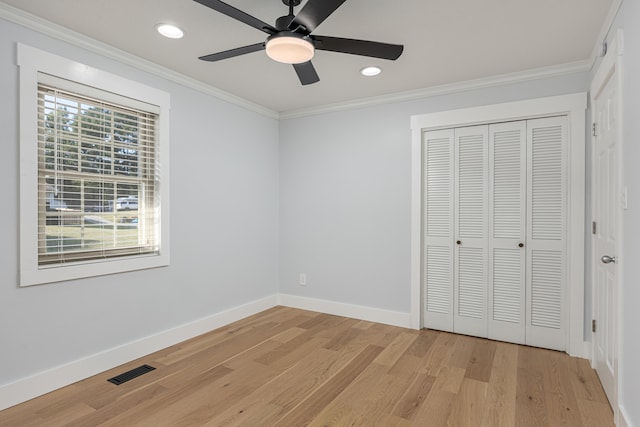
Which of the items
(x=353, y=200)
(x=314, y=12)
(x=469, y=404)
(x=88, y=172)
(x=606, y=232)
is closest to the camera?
(x=314, y=12)

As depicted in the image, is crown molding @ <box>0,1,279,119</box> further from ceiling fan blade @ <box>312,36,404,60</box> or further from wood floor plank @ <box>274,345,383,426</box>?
wood floor plank @ <box>274,345,383,426</box>

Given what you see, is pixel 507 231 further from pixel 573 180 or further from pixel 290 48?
pixel 290 48

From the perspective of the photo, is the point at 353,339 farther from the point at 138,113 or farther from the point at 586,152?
the point at 138,113

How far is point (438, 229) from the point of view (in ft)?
12.2

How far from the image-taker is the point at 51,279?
2.46 metres

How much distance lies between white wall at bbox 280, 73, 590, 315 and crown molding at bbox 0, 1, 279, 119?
3.62ft

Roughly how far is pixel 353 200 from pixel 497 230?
1531mm

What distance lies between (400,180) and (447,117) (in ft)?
2.56

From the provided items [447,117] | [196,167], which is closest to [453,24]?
[447,117]

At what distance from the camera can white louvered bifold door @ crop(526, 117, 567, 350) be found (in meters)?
3.15

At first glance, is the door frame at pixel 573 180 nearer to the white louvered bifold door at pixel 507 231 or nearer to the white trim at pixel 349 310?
the white louvered bifold door at pixel 507 231

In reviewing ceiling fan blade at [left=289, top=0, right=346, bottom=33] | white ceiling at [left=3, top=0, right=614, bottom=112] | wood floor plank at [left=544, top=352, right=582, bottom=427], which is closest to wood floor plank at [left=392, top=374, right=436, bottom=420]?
wood floor plank at [left=544, top=352, right=582, bottom=427]

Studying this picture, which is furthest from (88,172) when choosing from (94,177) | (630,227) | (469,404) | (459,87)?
(630,227)

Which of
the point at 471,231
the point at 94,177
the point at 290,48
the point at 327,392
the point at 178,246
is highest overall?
the point at 290,48
